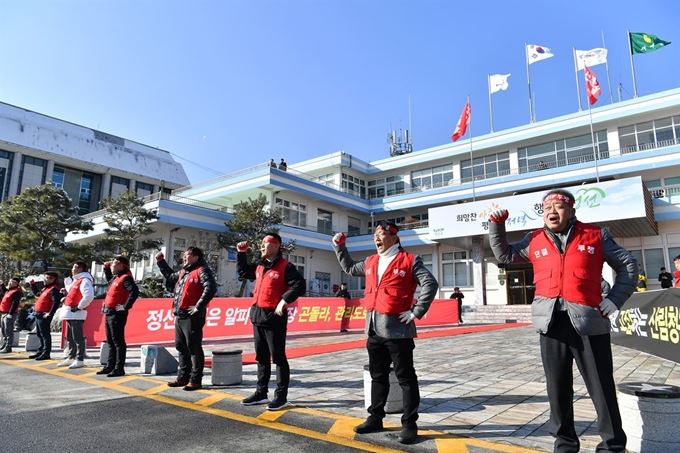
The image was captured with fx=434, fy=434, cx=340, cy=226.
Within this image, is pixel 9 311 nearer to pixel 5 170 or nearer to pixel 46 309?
pixel 46 309

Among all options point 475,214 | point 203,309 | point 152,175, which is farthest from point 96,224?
point 203,309

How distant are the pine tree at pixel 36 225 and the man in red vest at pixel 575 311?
24458mm

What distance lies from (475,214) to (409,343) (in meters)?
20.4

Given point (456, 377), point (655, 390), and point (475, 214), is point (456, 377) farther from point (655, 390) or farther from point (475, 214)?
point (475, 214)

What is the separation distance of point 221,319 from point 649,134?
86.5ft

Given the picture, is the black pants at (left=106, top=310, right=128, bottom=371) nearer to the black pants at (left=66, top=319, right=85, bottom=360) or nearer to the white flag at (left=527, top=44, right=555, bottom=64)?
the black pants at (left=66, top=319, right=85, bottom=360)

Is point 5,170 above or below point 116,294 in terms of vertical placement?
above

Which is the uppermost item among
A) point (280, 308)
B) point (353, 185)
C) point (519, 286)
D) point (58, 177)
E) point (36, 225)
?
point (58, 177)

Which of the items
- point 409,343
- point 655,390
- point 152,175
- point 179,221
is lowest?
point 655,390

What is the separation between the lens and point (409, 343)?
3.88 m

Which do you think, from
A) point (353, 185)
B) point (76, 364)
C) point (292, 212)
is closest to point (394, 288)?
point (76, 364)

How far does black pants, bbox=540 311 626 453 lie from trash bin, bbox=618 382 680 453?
0.32 metres

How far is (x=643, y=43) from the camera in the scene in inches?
1000

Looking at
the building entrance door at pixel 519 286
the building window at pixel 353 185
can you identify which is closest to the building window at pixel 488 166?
the building entrance door at pixel 519 286
